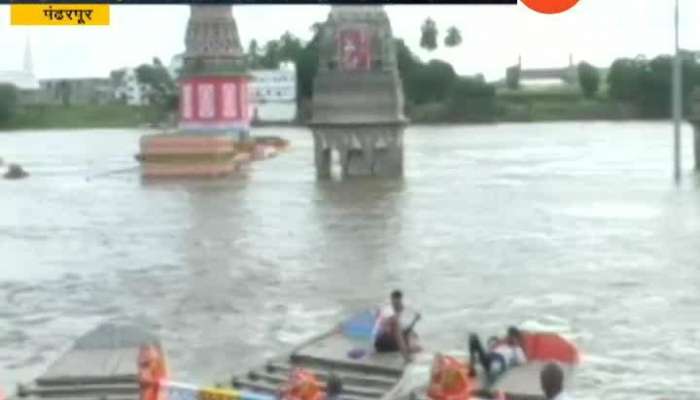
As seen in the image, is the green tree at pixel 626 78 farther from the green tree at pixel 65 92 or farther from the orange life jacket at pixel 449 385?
the orange life jacket at pixel 449 385

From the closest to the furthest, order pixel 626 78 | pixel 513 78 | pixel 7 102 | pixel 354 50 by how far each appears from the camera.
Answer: pixel 354 50, pixel 7 102, pixel 626 78, pixel 513 78

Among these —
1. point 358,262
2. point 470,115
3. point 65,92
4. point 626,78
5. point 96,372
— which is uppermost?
point 626,78

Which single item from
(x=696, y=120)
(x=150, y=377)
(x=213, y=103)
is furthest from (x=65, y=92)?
(x=150, y=377)

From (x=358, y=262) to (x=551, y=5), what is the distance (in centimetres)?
2001

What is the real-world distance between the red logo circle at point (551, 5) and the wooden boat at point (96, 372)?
19.9ft

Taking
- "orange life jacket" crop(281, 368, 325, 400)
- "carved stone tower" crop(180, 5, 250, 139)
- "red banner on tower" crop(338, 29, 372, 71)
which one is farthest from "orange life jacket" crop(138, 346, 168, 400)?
A: "carved stone tower" crop(180, 5, 250, 139)

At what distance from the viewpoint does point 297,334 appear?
21.1 m

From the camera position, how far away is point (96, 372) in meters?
15.5

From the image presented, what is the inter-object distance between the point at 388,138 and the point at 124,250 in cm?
2202

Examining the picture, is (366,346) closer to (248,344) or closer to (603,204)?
(248,344)

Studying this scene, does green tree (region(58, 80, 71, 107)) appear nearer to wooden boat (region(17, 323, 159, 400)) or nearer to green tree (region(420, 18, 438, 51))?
green tree (region(420, 18, 438, 51))

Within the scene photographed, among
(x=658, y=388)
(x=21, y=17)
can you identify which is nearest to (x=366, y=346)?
(x=658, y=388)

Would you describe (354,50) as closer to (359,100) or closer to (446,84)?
(359,100)

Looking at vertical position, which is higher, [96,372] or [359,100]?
[359,100]
